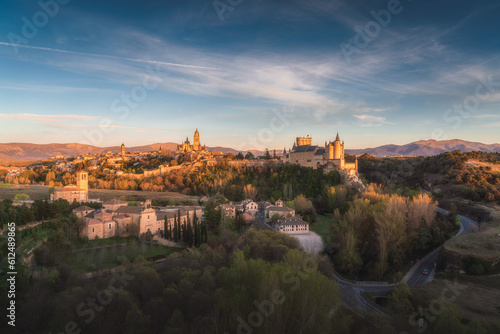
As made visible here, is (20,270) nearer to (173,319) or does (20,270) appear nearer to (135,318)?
(135,318)

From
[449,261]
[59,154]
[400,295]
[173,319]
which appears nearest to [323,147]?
[449,261]

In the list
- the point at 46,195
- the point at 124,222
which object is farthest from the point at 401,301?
the point at 46,195

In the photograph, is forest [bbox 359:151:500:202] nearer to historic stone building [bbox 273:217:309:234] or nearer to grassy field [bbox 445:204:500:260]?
grassy field [bbox 445:204:500:260]

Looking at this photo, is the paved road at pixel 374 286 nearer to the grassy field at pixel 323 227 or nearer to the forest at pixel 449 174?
the grassy field at pixel 323 227

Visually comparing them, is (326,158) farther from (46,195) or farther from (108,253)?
(46,195)

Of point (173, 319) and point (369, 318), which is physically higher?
Answer: point (173, 319)

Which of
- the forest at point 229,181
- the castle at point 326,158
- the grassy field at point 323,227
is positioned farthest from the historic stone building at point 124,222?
the castle at point 326,158
